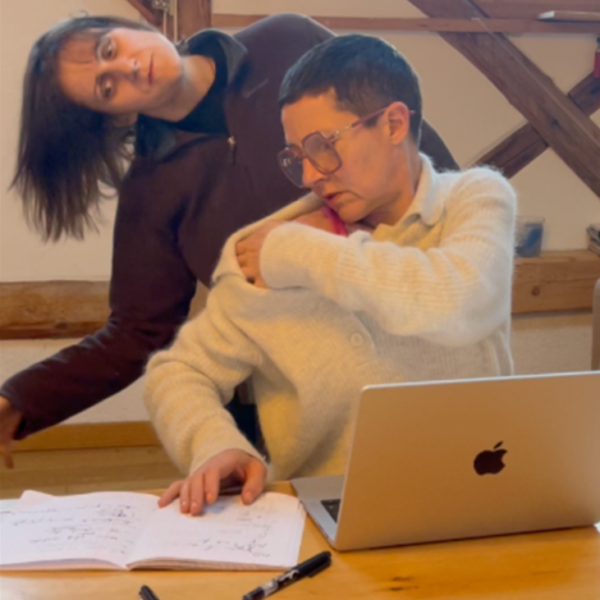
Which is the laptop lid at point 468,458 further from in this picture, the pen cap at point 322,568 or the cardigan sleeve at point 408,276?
the cardigan sleeve at point 408,276

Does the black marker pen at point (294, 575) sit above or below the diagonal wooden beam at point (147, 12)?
below

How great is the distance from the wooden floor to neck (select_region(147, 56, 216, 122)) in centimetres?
152

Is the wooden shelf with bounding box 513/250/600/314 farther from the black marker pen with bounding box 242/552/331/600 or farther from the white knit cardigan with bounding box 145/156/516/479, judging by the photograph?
the black marker pen with bounding box 242/552/331/600

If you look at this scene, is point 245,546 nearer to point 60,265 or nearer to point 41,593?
point 41,593

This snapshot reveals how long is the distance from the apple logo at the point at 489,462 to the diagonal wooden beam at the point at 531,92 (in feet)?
6.76

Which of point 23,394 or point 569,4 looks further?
point 569,4

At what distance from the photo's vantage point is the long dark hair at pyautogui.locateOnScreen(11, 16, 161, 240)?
1.40m

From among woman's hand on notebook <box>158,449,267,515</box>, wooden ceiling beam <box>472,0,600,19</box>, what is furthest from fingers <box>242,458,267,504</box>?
wooden ceiling beam <box>472,0,600,19</box>

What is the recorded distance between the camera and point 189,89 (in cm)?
148

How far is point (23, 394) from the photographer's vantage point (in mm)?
1418

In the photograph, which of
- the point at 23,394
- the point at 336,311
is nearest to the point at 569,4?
the point at 336,311

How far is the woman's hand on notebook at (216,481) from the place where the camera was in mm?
966

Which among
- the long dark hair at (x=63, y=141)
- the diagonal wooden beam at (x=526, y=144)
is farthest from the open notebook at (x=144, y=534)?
the diagonal wooden beam at (x=526, y=144)

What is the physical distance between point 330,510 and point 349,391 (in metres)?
0.23
